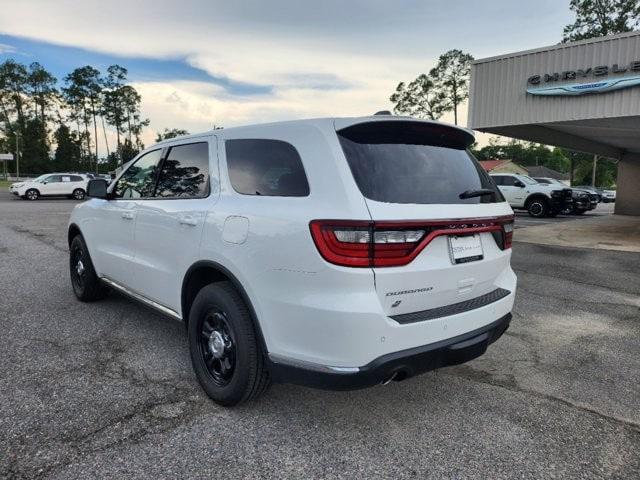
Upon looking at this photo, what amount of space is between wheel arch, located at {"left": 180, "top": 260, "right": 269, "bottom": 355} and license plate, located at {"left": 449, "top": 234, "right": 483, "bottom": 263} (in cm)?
113

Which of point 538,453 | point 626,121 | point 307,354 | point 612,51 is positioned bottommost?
point 538,453

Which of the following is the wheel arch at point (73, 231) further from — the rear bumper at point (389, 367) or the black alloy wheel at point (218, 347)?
the rear bumper at point (389, 367)

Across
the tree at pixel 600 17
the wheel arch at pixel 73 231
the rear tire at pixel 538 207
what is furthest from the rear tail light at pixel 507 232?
the tree at pixel 600 17

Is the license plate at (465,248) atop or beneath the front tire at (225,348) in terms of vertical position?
atop

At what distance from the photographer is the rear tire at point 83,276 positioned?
5000 mm

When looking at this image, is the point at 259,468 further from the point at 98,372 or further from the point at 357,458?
the point at 98,372

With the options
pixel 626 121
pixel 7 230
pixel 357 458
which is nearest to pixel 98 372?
pixel 357 458

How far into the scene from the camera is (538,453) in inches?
99.3

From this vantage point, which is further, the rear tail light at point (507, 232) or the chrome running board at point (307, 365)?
the rear tail light at point (507, 232)

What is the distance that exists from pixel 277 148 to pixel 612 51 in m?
10.9

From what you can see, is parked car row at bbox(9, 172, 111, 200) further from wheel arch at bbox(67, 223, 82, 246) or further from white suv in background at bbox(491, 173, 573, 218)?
wheel arch at bbox(67, 223, 82, 246)

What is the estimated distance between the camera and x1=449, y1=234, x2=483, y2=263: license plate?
258 centimetres

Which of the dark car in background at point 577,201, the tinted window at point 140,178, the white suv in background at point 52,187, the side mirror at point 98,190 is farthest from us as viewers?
the white suv in background at point 52,187

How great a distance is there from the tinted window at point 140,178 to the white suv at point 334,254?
602mm
